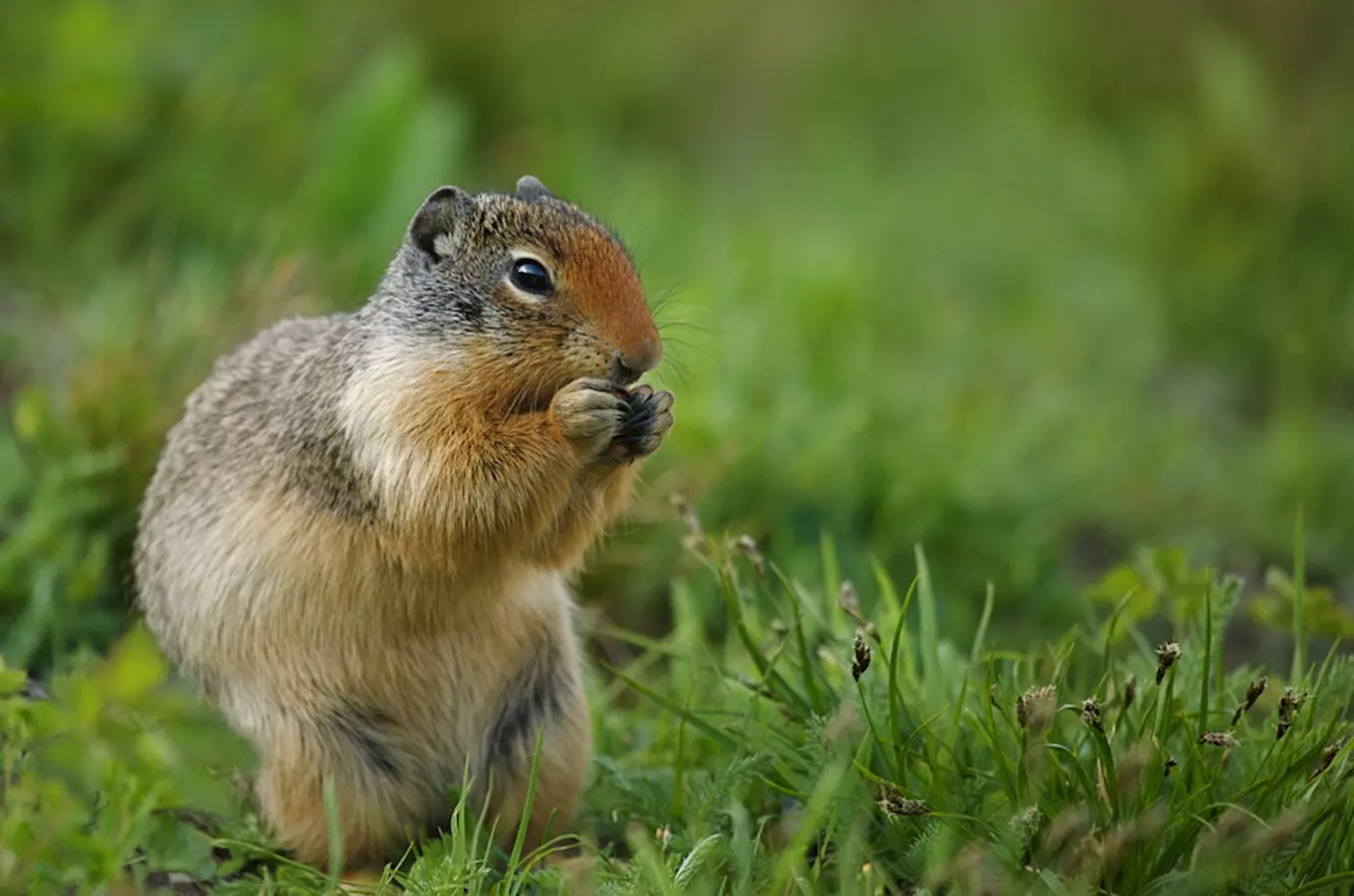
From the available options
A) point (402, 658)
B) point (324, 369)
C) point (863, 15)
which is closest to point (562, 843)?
point (402, 658)

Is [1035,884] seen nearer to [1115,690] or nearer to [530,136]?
[1115,690]

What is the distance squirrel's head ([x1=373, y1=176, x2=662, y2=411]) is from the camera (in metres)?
3.49

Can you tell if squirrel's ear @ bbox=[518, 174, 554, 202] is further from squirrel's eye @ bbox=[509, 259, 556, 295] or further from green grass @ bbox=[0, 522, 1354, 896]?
green grass @ bbox=[0, 522, 1354, 896]

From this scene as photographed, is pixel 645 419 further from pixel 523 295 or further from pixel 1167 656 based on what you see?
pixel 1167 656

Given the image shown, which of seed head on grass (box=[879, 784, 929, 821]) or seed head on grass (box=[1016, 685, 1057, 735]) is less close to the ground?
seed head on grass (box=[1016, 685, 1057, 735])

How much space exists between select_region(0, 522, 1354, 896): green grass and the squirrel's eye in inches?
29.1

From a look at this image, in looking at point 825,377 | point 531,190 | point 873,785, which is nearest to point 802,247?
point 825,377

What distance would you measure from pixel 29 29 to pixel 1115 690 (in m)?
5.25

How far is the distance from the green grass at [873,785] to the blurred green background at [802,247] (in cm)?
90

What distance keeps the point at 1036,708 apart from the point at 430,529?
1408 mm

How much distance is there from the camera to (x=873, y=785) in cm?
331

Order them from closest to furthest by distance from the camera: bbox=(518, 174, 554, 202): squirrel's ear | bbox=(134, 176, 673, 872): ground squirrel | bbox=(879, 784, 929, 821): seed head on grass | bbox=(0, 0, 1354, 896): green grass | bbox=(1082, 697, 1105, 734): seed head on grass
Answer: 1. bbox=(1082, 697, 1105, 734): seed head on grass
2. bbox=(879, 784, 929, 821): seed head on grass
3. bbox=(0, 0, 1354, 896): green grass
4. bbox=(134, 176, 673, 872): ground squirrel
5. bbox=(518, 174, 554, 202): squirrel's ear

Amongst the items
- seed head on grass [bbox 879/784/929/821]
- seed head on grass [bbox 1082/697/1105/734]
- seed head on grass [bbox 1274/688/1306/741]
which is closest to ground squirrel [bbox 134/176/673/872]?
seed head on grass [bbox 879/784/929/821]

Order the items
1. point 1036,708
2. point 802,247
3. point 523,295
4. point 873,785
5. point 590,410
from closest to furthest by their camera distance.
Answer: point 1036,708 < point 873,785 < point 590,410 < point 523,295 < point 802,247
